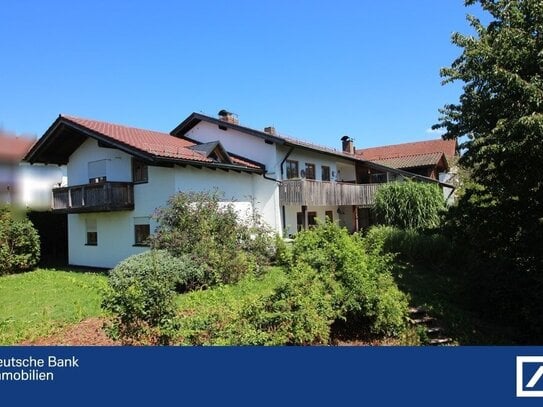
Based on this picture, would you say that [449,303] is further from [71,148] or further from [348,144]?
[348,144]

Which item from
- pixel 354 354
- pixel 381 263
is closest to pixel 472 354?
pixel 354 354

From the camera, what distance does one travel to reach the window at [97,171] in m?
20.7

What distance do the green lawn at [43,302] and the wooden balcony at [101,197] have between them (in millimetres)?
2989

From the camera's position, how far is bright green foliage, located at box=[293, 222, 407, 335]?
8602 mm

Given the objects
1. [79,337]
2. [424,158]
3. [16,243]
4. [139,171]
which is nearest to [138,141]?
[139,171]

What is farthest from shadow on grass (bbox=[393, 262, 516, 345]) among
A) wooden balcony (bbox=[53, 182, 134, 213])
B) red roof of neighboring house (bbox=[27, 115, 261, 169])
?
wooden balcony (bbox=[53, 182, 134, 213])

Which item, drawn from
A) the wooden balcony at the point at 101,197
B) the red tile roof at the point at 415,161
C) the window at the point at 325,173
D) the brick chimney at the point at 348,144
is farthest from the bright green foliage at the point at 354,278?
the brick chimney at the point at 348,144

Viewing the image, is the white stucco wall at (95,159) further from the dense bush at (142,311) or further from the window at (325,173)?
the dense bush at (142,311)

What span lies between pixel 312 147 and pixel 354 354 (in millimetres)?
20691

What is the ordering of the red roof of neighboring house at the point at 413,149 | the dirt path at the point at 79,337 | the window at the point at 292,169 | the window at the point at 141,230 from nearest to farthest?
the dirt path at the point at 79,337
the window at the point at 141,230
the window at the point at 292,169
the red roof of neighboring house at the point at 413,149

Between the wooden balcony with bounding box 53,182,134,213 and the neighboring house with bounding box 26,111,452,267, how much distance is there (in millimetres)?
44

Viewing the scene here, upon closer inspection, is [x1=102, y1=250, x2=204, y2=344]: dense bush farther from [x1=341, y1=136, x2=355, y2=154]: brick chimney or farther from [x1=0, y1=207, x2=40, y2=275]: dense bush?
[x1=341, y1=136, x2=355, y2=154]: brick chimney

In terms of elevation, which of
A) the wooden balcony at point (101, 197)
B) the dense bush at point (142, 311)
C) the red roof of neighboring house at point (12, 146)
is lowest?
the dense bush at point (142, 311)

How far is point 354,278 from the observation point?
28.6 ft
